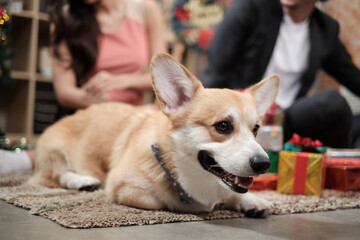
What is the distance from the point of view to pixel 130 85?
2420 mm

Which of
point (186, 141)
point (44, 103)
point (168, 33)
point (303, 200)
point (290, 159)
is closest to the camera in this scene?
point (186, 141)

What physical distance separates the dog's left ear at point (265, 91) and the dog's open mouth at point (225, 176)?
328 mm

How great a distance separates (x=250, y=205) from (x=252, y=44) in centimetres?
119

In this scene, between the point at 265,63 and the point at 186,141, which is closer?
the point at 186,141

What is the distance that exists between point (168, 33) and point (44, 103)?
4.42 feet

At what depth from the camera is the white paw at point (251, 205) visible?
4.42ft

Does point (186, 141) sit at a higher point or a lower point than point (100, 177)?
higher

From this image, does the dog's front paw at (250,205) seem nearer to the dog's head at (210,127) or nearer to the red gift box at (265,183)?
the dog's head at (210,127)

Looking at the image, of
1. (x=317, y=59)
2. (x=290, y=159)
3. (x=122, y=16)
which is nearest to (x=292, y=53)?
(x=317, y=59)

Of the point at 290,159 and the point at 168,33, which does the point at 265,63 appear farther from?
the point at 168,33

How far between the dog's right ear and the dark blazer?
98 cm

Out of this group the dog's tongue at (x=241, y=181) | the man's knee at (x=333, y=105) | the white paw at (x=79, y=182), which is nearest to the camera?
the dog's tongue at (x=241, y=181)

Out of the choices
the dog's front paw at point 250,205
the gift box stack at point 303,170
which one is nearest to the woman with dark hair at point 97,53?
the gift box stack at point 303,170

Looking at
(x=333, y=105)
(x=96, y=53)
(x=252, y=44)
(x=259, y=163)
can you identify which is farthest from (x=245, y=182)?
(x=96, y=53)
